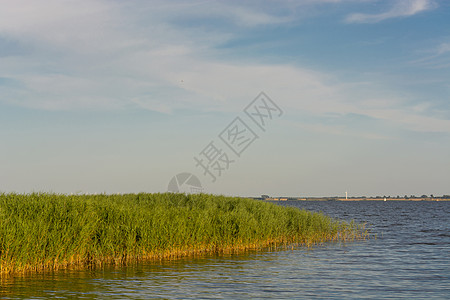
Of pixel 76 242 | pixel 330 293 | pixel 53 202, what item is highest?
pixel 53 202

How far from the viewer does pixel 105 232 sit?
20594 millimetres

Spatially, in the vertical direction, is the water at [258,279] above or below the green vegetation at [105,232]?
below

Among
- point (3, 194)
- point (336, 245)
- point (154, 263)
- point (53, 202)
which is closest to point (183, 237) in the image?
point (154, 263)

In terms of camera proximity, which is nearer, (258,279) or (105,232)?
(258,279)

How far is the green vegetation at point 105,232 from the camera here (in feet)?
57.8

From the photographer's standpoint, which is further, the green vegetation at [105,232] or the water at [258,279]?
the green vegetation at [105,232]

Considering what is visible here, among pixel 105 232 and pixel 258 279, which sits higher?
pixel 105 232

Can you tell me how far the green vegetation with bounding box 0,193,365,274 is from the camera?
17.6 meters

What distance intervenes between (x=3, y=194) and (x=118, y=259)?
5522mm

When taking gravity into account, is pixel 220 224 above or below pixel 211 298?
above

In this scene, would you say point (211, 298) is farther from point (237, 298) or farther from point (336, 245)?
point (336, 245)

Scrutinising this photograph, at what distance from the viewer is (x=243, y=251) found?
26484 millimetres

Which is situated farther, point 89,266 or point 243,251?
point 243,251

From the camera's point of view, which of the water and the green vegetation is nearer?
the water
